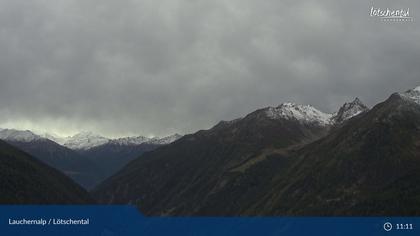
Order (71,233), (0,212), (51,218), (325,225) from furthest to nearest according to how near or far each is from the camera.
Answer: (71,233) → (325,225) → (0,212) → (51,218)

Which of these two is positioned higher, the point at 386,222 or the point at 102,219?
the point at 102,219

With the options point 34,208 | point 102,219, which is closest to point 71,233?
point 102,219

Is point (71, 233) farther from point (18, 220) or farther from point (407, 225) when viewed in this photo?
point (407, 225)

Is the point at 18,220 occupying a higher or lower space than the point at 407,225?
higher

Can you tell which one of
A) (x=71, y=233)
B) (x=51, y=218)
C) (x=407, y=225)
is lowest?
(x=407, y=225)

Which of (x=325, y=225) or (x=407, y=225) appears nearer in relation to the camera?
(x=407, y=225)

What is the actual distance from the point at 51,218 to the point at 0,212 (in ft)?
43.4

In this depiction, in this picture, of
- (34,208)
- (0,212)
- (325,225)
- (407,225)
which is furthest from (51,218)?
(407,225)

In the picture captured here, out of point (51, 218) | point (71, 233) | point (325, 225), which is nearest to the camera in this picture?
point (51, 218)

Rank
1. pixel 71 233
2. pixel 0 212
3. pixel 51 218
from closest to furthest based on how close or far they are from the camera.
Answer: pixel 51 218, pixel 0 212, pixel 71 233

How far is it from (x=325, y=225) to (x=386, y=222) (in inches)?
616

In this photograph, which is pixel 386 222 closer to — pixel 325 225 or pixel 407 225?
pixel 407 225

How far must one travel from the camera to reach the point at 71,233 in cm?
15350

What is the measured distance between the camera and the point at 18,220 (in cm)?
9750
